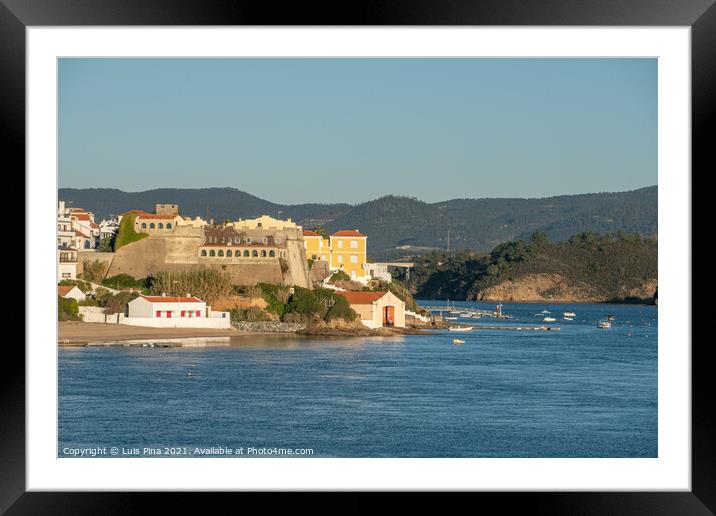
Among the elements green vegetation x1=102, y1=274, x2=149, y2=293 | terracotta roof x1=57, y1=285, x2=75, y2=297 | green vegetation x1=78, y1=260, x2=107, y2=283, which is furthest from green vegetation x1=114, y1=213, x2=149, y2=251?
terracotta roof x1=57, y1=285, x2=75, y2=297

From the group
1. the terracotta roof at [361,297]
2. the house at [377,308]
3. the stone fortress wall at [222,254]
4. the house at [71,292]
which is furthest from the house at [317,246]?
the house at [71,292]

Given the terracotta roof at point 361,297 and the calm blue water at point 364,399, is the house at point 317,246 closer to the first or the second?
the terracotta roof at point 361,297

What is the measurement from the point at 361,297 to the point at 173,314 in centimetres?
495

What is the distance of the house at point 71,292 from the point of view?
22359 mm

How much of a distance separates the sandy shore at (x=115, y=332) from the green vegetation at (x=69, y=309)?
13 centimetres

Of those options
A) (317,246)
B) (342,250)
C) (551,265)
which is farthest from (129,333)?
(551,265)

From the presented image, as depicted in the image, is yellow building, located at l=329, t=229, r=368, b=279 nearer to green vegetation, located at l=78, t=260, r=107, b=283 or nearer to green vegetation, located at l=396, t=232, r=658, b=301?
green vegetation, located at l=78, t=260, r=107, b=283

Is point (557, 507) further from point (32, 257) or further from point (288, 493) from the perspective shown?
point (32, 257)

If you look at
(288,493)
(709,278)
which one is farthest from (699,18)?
(288,493)

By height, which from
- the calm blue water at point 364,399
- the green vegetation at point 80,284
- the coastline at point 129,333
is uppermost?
the green vegetation at point 80,284

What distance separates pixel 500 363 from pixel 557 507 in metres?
15.5

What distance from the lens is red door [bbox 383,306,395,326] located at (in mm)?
26052

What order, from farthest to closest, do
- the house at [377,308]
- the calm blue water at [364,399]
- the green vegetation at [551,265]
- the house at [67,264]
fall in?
the green vegetation at [551,265] < the house at [377,308] < the house at [67,264] < the calm blue water at [364,399]

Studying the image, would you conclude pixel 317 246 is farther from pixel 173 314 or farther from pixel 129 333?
pixel 129 333
